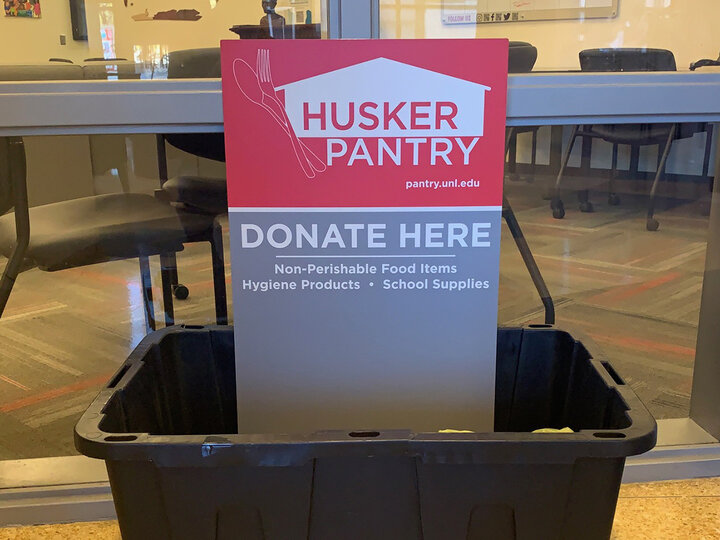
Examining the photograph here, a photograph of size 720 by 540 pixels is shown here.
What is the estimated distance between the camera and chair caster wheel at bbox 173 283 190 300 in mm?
2030

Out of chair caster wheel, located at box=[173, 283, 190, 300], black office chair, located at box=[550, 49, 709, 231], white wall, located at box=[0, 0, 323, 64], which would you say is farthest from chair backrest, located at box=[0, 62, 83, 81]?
chair caster wheel, located at box=[173, 283, 190, 300]

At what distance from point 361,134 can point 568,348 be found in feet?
1.20

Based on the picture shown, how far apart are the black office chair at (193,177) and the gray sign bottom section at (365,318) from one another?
0.26m

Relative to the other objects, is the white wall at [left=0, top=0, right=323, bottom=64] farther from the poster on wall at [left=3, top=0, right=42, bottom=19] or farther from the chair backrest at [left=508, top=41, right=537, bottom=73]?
the chair backrest at [left=508, top=41, right=537, bottom=73]

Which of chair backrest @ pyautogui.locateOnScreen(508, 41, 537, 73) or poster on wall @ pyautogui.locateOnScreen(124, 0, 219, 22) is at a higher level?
poster on wall @ pyautogui.locateOnScreen(124, 0, 219, 22)

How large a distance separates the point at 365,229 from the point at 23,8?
2.57m

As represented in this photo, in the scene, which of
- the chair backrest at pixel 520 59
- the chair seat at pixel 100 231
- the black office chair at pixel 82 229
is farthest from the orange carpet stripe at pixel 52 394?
the chair backrest at pixel 520 59

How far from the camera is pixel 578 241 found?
267cm

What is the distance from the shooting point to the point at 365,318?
2.51 ft

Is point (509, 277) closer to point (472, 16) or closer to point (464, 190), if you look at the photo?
point (472, 16)

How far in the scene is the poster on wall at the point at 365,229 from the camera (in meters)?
0.69

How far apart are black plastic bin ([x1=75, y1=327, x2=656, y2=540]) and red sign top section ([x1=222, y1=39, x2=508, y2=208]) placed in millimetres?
264

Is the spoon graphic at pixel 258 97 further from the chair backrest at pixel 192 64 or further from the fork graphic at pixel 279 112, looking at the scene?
the chair backrest at pixel 192 64

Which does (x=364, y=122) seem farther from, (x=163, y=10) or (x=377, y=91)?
(x=163, y=10)
